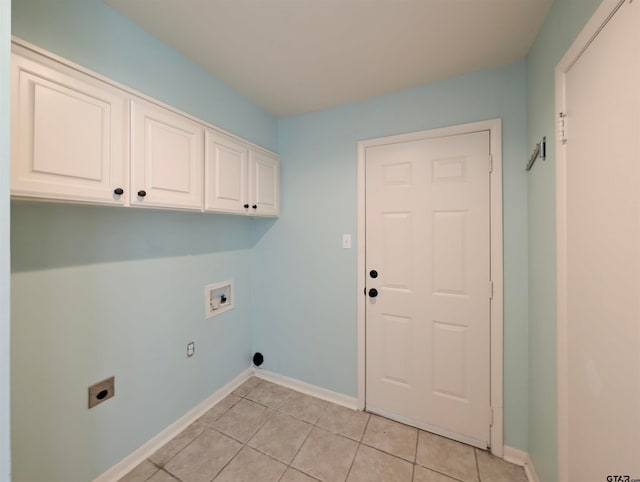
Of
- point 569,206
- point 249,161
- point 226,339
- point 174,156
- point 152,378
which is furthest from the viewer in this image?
point 226,339

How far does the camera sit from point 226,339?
2146mm

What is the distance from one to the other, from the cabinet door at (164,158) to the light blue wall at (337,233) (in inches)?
36.3

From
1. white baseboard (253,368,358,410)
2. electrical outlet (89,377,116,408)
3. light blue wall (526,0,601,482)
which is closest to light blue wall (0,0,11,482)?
electrical outlet (89,377,116,408)

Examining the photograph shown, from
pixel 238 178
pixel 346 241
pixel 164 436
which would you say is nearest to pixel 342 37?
pixel 238 178

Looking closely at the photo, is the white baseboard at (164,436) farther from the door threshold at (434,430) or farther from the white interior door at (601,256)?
the white interior door at (601,256)

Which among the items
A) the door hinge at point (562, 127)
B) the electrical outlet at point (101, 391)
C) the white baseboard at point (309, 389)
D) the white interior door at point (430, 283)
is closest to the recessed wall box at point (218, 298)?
the electrical outlet at point (101, 391)

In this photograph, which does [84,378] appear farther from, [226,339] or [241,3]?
[241,3]

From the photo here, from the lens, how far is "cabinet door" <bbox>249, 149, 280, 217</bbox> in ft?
6.43

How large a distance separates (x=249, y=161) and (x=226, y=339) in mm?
1502

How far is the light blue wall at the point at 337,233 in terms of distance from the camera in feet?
5.13

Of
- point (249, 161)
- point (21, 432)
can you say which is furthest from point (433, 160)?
point (21, 432)

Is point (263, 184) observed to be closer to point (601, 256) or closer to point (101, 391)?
point (101, 391)

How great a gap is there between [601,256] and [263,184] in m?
1.95

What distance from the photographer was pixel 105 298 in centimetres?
134
